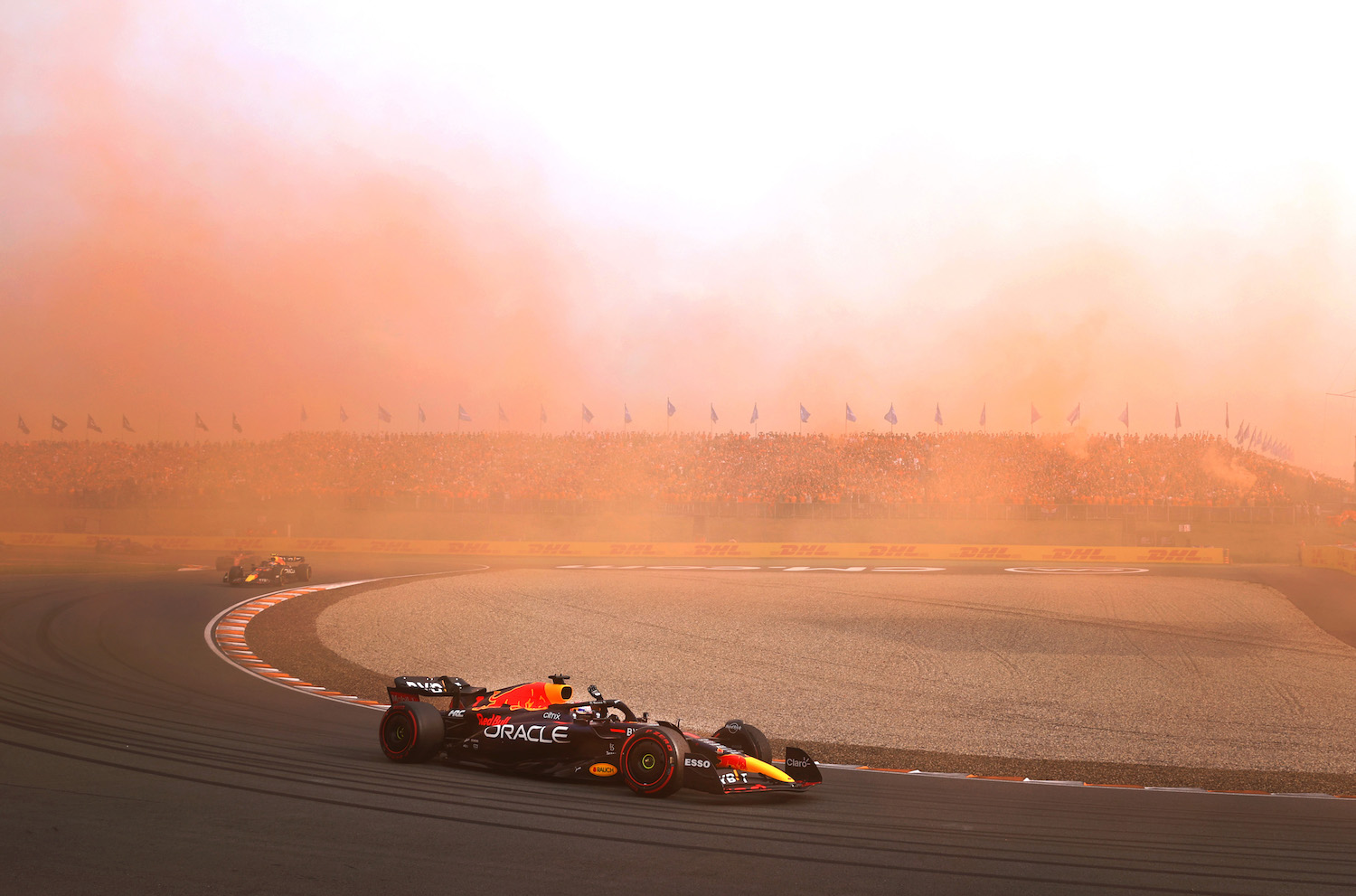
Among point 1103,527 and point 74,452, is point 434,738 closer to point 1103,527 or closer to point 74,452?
point 1103,527

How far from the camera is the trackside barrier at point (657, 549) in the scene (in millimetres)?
41062

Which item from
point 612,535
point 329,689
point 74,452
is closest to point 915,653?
point 329,689

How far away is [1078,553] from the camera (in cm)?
4131

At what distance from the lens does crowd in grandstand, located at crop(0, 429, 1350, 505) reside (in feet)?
178

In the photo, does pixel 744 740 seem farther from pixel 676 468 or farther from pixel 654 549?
pixel 676 468

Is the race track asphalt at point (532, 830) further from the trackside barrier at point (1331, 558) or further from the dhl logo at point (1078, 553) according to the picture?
Answer: the dhl logo at point (1078, 553)

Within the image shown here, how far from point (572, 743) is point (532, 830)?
5.24 feet

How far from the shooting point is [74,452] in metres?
69.4

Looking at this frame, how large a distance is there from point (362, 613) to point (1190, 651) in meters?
17.7

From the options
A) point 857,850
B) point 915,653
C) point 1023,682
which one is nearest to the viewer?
point 857,850

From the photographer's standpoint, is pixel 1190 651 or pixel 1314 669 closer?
pixel 1314 669

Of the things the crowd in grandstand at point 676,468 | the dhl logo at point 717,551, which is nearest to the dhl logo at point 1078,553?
the crowd in grandstand at point 676,468

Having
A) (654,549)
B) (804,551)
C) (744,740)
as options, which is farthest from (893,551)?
(744,740)

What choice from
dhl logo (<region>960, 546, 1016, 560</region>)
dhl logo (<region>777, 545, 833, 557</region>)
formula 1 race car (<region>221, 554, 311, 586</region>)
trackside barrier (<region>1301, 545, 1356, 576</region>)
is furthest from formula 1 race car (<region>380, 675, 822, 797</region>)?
dhl logo (<region>960, 546, 1016, 560</region>)
